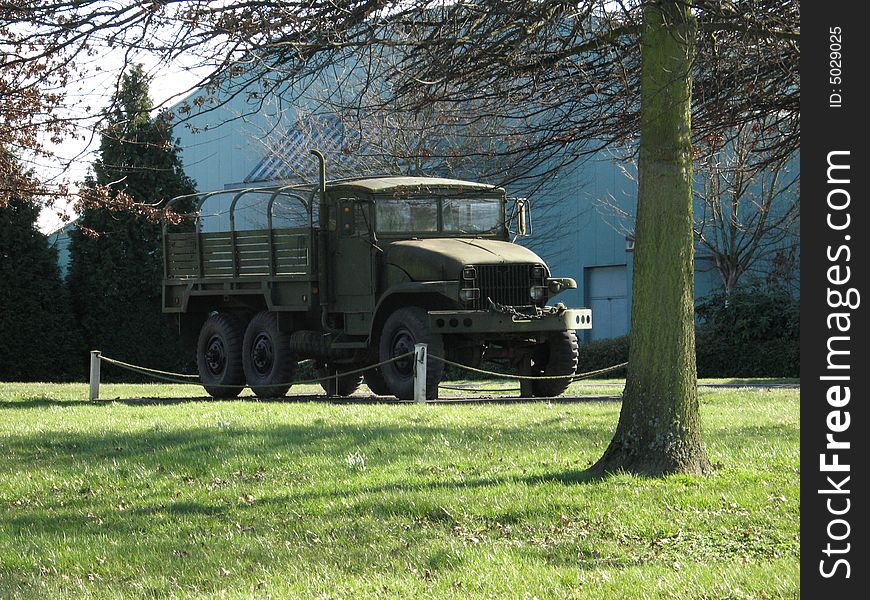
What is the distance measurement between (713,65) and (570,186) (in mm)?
24208

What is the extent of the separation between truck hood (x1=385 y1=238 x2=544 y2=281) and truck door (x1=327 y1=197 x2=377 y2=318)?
38 centimetres

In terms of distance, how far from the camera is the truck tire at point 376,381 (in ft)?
58.9

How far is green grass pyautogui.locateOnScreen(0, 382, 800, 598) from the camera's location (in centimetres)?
646

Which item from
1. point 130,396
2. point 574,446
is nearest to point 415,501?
point 574,446

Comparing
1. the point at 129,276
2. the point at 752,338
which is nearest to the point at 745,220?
the point at 752,338

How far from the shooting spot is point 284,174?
33250mm

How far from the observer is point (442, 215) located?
17.0 meters

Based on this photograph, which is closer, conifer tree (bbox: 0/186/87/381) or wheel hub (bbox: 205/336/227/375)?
wheel hub (bbox: 205/336/227/375)

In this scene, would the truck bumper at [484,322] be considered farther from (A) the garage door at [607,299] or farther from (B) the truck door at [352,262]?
(A) the garage door at [607,299]

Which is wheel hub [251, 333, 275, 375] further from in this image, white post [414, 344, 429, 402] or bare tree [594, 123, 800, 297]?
bare tree [594, 123, 800, 297]

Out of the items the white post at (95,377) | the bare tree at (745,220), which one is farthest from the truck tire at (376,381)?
the bare tree at (745,220)

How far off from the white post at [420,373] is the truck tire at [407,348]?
1.44 ft

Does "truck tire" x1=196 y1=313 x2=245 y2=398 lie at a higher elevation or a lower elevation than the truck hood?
lower

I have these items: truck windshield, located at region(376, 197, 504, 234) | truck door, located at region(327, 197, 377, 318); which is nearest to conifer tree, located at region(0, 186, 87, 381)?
truck door, located at region(327, 197, 377, 318)
